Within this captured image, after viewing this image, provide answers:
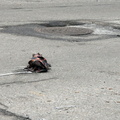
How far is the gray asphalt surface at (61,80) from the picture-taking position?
6324mm

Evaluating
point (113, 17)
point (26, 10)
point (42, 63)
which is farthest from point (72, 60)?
point (26, 10)

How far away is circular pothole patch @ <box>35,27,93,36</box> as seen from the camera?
41.3 feet

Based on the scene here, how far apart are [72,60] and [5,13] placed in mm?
6796

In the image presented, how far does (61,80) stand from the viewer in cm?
800

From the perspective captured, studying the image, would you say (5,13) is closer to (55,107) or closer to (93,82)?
(93,82)

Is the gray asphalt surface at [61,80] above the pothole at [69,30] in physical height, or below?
below

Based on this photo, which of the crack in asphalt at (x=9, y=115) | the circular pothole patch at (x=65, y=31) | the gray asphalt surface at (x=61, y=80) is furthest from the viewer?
the circular pothole patch at (x=65, y=31)

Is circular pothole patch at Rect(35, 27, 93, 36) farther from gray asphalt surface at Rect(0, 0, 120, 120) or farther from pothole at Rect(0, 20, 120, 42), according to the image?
gray asphalt surface at Rect(0, 0, 120, 120)

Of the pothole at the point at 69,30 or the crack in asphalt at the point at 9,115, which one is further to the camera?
the pothole at the point at 69,30

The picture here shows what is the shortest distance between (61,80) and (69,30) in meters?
5.10

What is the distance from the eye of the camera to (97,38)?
1220cm

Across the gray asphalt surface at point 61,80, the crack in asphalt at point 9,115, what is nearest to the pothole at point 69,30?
the gray asphalt surface at point 61,80

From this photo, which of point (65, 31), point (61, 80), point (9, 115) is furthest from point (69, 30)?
point (9, 115)

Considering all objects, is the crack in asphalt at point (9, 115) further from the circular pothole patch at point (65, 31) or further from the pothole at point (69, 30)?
the circular pothole patch at point (65, 31)
